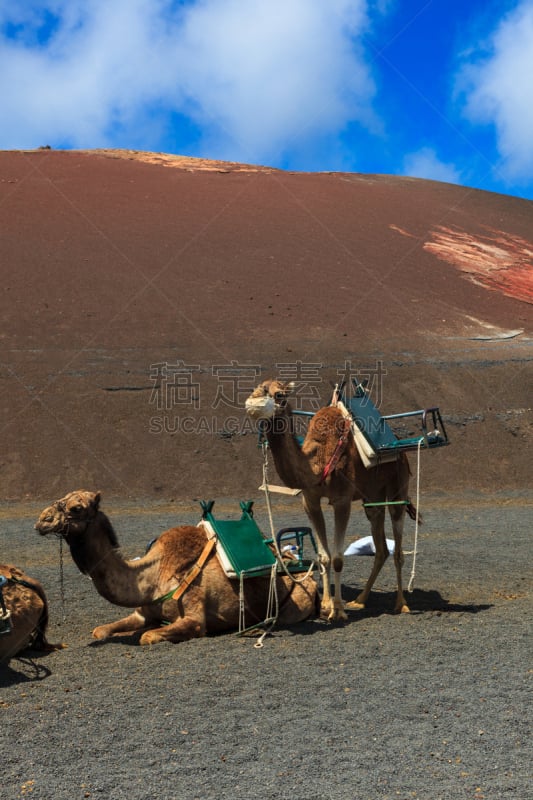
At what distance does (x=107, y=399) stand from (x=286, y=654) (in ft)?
65.7

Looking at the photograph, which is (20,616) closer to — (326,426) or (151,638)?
(151,638)

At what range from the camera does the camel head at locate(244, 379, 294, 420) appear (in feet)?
25.1

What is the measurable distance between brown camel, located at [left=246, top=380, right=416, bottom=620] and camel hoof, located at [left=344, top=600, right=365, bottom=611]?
12 millimetres

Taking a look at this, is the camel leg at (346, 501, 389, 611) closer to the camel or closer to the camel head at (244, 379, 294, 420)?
the camel

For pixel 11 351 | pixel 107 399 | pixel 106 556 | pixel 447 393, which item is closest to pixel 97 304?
pixel 11 351

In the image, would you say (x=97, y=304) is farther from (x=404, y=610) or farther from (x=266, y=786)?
(x=266, y=786)

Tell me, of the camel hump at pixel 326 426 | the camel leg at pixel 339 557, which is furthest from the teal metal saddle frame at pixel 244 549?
the camel hump at pixel 326 426

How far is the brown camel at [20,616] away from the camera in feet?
23.0

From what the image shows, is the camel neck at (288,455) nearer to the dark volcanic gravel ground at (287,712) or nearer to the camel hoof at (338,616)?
the camel hoof at (338,616)

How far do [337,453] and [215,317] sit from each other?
2531 cm

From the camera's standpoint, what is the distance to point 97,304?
33781 mm

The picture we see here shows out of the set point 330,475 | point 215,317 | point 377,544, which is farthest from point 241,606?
point 215,317

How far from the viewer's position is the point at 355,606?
9.44 meters

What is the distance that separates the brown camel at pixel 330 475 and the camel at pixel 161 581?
28.9 inches
